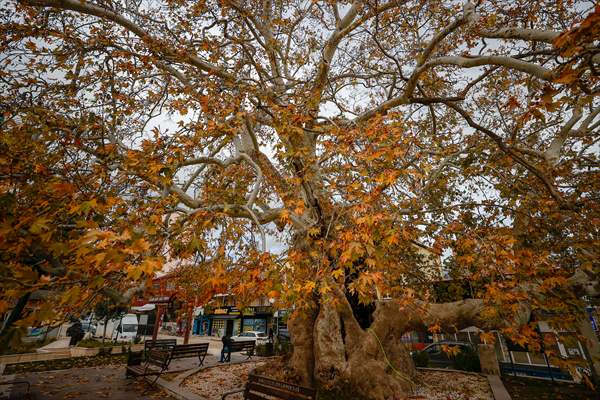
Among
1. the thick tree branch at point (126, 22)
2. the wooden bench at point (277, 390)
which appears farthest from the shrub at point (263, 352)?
the thick tree branch at point (126, 22)

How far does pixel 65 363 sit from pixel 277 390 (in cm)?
1184

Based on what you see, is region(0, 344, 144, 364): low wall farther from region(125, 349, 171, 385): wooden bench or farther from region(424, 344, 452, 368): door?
region(424, 344, 452, 368): door

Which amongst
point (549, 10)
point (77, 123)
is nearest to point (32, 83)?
point (77, 123)

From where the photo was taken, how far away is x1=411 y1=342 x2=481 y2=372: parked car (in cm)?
1065

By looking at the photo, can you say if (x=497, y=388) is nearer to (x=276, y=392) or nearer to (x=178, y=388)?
(x=276, y=392)

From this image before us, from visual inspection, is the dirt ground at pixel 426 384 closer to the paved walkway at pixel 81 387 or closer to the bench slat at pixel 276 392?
the paved walkway at pixel 81 387

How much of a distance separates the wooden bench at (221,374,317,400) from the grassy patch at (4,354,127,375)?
9.54 meters

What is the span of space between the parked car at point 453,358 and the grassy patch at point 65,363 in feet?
41.3

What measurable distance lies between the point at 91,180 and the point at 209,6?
600 centimetres

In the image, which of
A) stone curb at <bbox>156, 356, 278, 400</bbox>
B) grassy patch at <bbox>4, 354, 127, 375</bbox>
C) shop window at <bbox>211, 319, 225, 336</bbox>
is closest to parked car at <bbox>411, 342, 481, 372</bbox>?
stone curb at <bbox>156, 356, 278, 400</bbox>

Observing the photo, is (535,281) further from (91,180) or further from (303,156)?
(91,180)

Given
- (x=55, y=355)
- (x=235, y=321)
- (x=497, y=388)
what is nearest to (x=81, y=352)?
(x=55, y=355)

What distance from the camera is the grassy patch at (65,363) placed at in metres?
10.2

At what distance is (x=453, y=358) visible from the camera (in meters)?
11.8
